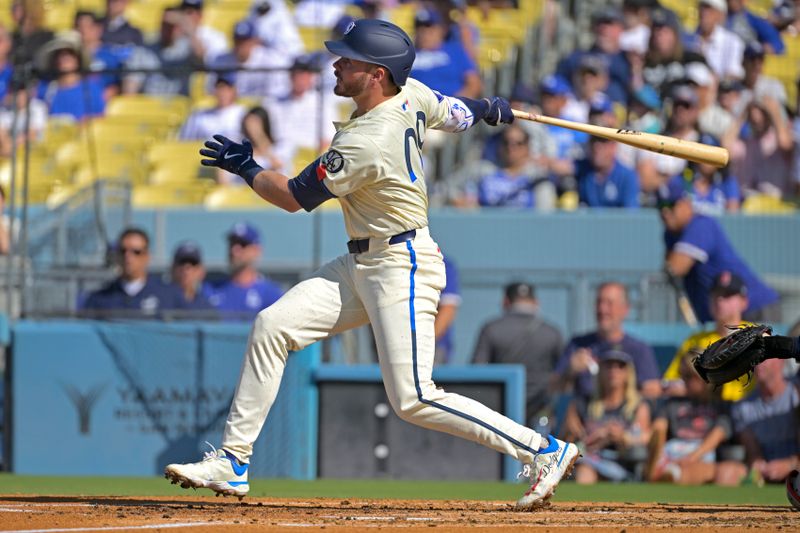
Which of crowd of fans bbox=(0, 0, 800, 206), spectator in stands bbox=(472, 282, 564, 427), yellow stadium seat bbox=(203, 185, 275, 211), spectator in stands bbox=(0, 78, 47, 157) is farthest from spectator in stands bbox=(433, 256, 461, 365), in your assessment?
spectator in stands bbox=(0, 78, 47, 157)

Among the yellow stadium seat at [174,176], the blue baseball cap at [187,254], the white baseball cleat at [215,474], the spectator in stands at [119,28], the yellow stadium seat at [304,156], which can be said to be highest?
the spectator in stands at [119,28]

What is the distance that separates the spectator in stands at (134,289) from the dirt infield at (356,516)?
12.6 ft

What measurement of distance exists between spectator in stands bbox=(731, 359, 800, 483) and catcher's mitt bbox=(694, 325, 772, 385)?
3.22m

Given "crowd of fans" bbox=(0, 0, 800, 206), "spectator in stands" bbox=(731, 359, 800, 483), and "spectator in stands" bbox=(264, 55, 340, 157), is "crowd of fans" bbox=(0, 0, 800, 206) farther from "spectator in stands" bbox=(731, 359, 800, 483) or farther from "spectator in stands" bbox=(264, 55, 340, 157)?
"spectator in stands" bbox=(731, 359, 800, 483)

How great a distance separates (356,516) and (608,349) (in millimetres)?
4304

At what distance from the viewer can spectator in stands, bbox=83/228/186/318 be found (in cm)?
1055

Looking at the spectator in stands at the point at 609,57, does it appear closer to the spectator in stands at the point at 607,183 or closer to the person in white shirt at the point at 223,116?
Result: the spectator in stands at the point at 607,183

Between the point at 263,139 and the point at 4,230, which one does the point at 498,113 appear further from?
the point at 263,139

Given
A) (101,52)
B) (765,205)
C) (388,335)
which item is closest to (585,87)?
(765,205)

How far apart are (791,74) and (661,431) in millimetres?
5765

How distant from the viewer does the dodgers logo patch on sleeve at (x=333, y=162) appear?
573cm

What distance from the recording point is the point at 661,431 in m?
9.42

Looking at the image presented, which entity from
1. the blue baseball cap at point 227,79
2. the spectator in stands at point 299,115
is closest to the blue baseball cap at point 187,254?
the spectator in stands at point 299,115

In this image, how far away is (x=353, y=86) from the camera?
6000mm
